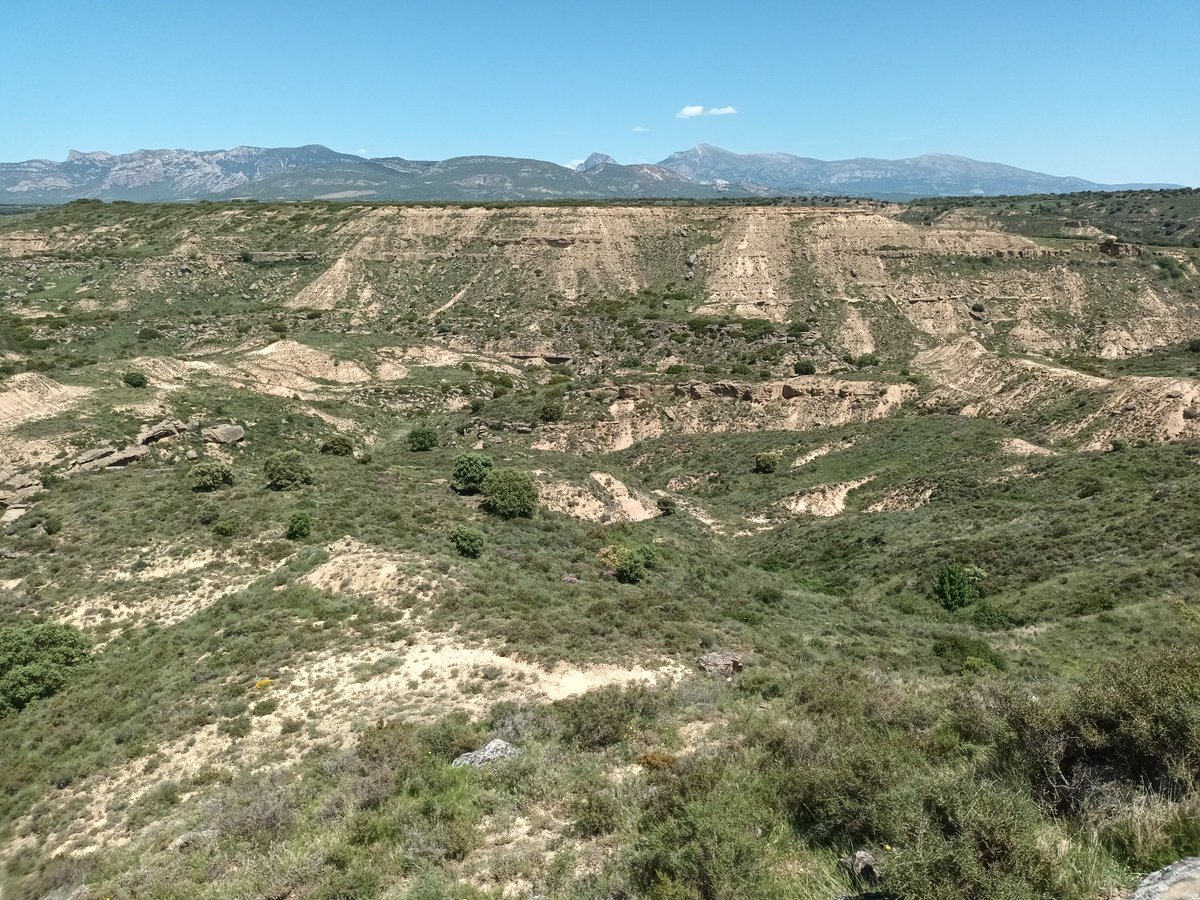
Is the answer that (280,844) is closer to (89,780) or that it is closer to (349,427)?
(89,780)

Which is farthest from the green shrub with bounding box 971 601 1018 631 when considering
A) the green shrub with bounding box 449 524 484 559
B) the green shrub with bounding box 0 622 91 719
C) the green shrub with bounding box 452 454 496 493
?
the green shrub with bounding box 0 622 91 719

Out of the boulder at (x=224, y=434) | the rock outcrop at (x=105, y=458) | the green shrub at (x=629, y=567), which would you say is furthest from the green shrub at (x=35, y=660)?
the boulder at (x=224, y=434)

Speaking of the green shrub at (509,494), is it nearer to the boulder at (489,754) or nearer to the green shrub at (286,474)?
the green shrub at (286,474)

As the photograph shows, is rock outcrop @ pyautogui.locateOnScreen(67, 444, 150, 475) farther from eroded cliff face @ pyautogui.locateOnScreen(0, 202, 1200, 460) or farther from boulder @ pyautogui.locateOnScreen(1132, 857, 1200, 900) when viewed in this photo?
boulder @ pyautogui.locateOnScreen(1132, 857, 1200, 900)

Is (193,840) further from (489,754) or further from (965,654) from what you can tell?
(965,654)

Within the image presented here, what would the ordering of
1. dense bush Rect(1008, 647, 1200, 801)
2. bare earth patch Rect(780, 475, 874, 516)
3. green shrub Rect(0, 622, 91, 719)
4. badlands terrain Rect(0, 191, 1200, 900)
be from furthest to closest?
bare earth patch Rect(780, 475, 874, 516) < green shrub Rect(0, 622, 91, 719) < badlands terrain Rect(0, 191, 1200, 900) < dense bush Rect(1008, 647, 1200, 801)

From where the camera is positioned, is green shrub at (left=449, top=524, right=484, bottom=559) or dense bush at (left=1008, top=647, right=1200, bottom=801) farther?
green shrub at (left=449, top=524, right=484, bottom=559)

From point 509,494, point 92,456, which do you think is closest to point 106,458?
point 92,456
